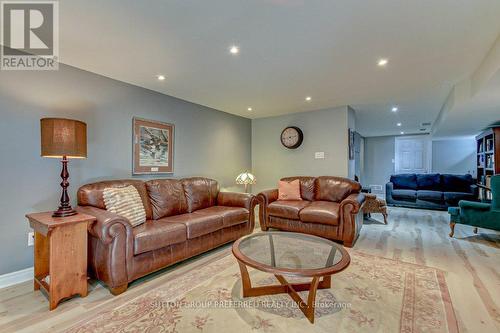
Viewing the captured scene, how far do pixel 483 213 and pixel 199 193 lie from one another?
13.9 feet

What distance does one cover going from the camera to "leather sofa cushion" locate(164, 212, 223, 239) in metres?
2.67

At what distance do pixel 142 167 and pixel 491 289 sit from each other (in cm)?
416

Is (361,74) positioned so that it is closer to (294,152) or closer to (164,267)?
(294,152)

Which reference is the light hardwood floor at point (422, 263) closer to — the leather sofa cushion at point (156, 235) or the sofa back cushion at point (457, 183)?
the leather sofa cushion at point (156, 235)

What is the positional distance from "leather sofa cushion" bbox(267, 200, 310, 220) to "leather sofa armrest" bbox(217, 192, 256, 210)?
1.39ft

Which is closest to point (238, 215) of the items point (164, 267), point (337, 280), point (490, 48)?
point (164, 267)

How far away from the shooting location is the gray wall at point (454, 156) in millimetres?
7137

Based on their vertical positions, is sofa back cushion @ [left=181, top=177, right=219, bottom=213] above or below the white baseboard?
above

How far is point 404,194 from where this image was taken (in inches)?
238

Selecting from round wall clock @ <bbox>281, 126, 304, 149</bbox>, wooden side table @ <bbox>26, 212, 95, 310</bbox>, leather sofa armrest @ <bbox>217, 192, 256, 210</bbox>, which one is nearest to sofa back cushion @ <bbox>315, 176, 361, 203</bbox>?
round wall clock @ <bbox>281, 126, 304, 149</bbox>

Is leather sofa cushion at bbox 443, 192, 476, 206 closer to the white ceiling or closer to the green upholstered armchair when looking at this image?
the green upholstered armchair

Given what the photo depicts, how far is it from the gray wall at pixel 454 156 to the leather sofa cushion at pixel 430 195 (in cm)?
232

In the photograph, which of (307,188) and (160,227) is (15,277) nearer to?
(160,227)

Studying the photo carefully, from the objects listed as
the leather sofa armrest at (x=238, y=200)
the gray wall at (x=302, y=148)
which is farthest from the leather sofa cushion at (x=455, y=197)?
the leather sofa armrest at (x=238, y=200)
